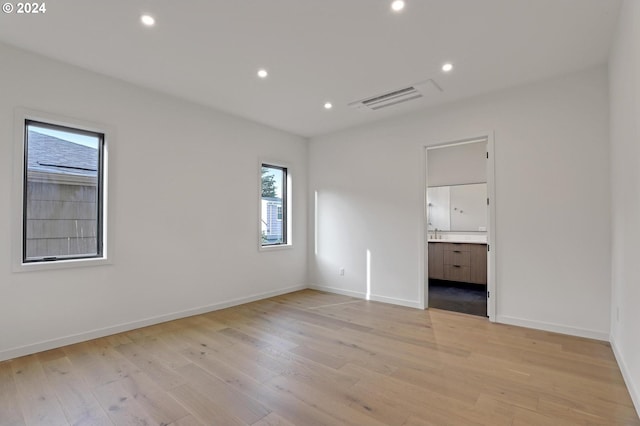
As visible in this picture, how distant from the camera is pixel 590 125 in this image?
324cm

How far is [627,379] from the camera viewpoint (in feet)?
7.53

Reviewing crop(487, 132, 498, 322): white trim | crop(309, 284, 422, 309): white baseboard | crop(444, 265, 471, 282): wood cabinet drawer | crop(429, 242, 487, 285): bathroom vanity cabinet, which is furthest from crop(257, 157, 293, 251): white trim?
crop(487, 132, 498, 322): white trim

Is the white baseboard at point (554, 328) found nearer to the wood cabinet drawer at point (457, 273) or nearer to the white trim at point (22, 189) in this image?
the wood cabinet drawer at point (457, 273)

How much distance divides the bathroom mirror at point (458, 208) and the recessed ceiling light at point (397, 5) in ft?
15.0

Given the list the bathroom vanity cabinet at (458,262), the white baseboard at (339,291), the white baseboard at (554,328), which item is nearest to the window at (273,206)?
the white baseboard at (339,291)

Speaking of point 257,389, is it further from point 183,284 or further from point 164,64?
point 164,64

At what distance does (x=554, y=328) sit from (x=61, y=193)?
5.46 meters

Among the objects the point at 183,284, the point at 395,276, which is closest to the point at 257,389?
the point at 183,284

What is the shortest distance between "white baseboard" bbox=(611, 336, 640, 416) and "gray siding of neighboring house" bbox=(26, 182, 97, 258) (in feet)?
15.8

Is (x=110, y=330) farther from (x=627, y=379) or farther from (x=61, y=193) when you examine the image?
(x=627, y=379)

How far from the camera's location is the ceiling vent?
12.0 ft

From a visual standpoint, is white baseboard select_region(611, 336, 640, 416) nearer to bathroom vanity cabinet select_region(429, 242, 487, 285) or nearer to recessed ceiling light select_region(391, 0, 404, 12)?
bathroom vanity cabinet select_region(429, 242, 487, 285)

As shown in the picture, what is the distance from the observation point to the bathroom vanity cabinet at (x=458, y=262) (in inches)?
217

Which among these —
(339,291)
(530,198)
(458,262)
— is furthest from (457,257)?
(530,198)
